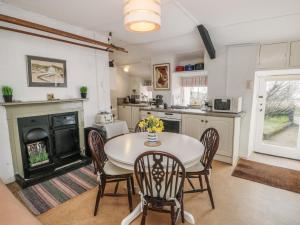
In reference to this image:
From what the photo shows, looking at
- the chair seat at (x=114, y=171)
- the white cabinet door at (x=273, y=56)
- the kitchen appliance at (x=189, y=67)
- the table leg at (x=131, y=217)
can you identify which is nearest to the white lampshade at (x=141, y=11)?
the chair seat at (x=114, y=171)

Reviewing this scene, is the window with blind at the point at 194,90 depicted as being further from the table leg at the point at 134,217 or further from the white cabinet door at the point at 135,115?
the table leg at the point at 134,217

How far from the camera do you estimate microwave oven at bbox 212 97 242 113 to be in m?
3.20

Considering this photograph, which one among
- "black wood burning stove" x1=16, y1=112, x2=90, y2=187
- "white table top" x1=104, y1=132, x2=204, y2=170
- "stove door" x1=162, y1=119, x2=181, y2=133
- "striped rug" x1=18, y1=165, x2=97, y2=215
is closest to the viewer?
→ "white table top" x1=104, y1=132, x2=204, y2=170

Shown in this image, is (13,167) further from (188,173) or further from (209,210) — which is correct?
(209,210)

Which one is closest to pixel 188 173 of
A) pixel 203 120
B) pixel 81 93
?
pixel 203 120

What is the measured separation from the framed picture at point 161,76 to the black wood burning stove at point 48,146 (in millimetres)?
2421

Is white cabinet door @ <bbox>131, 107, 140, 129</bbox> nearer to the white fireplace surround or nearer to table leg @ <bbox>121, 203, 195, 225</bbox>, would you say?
the white fireplace surround

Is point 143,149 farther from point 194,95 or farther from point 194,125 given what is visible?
point 194,95

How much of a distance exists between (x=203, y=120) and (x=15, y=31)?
3.41 meters

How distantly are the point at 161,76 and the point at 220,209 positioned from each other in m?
3.53

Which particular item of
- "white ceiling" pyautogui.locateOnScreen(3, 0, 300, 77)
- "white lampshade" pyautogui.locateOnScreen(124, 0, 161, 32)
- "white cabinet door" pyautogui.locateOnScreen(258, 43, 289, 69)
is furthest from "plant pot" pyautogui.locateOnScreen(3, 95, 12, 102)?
"white cabinet door" pyautogui.locateOnScreen(258, 43, 289, 69)

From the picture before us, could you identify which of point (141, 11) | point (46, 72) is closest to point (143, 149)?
point (141, 11)

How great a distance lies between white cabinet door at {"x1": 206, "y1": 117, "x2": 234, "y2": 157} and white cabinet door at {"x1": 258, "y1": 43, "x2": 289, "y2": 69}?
124cm

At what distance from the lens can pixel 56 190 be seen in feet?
7.77
